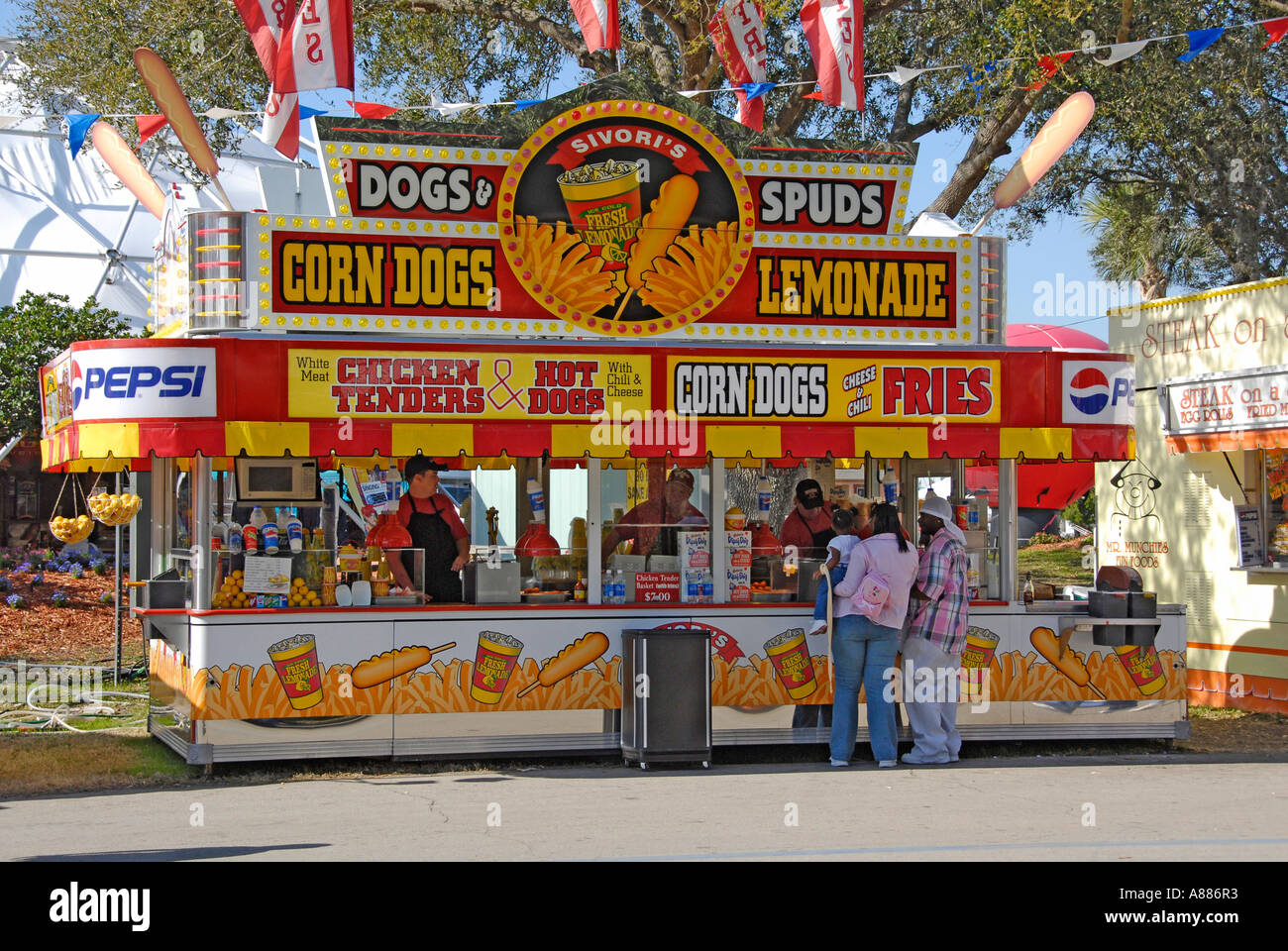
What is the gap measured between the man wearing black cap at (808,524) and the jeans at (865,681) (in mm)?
1137

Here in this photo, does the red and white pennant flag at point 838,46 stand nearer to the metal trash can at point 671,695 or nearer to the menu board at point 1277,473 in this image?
the menu board at point 1277,473

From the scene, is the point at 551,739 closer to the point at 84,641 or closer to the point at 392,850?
the point at 392,850

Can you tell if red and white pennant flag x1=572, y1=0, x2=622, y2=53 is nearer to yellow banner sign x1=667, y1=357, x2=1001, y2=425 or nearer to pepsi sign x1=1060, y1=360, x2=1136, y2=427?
yellow banner sign x1=667, y1=357, x2=1001, y2=425

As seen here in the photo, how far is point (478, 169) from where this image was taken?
33.3 feet

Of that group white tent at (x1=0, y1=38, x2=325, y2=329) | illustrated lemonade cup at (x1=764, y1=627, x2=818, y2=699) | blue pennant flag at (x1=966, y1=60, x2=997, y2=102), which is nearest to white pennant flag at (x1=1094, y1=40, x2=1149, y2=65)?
blue pennant flag at (x1=966, y1=60, x2=997, y2=102)

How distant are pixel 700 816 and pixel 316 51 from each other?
22.5 feet

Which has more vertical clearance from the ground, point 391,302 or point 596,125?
point 596,125

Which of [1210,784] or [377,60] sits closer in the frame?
[1210,784]

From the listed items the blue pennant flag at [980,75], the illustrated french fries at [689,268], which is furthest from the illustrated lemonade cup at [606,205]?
the blue pennant flag at [980,75]

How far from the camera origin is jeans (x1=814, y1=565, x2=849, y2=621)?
32.8 ft

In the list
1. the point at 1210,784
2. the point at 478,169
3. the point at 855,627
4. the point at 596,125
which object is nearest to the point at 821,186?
the point at 596,125

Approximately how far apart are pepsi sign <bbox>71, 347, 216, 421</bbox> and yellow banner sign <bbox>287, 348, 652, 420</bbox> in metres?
0.58

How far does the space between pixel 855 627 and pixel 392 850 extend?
4.06 metres

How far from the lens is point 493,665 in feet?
32.8
